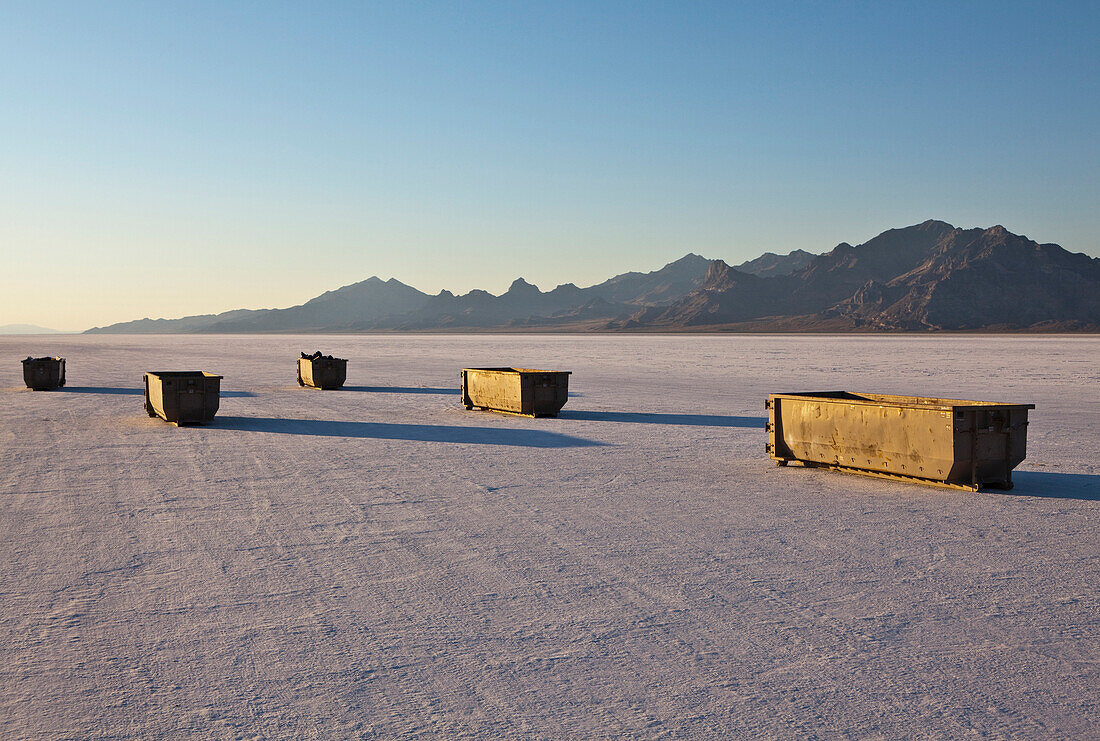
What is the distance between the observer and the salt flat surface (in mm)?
4176

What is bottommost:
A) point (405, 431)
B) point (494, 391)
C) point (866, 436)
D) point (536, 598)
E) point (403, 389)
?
point (403, 389)

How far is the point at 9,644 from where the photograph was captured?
500 centimetres

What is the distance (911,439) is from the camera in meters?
10.1

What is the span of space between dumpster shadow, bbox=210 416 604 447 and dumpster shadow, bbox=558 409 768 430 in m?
2.36

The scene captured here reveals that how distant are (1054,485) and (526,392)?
32.9 ft

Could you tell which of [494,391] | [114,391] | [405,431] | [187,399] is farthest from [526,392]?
[114,391]

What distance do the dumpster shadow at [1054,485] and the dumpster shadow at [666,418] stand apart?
5.54 m

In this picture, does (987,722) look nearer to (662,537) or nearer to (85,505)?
(662,537)

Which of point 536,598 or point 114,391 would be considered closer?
point 536,598

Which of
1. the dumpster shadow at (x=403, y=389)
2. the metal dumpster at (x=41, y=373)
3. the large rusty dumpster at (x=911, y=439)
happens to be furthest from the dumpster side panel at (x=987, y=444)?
the metal dumpster at (x=41, y=373)

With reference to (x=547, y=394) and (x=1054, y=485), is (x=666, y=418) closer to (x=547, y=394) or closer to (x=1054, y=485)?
(x=547, y=394)

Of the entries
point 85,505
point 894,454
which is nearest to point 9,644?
point 85,505

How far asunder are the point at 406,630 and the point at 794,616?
233cm

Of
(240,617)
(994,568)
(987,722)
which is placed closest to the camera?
(987,722)
